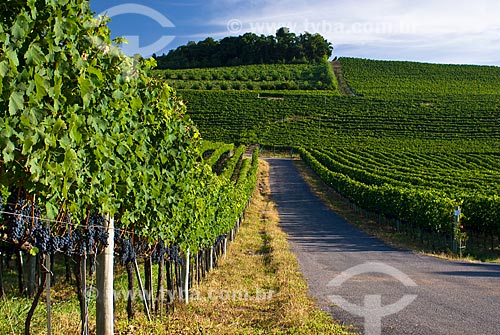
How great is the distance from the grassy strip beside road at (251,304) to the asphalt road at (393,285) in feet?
1.64

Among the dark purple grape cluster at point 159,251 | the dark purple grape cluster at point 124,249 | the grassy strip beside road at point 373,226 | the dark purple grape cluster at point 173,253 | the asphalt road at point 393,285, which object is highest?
the dark purple grape cluster at point 124,249

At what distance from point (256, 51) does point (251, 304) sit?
128m

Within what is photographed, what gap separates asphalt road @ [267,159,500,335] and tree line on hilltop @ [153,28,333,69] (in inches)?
4373

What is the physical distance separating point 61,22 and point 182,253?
316 inches

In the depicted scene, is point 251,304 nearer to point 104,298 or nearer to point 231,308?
point 231,308

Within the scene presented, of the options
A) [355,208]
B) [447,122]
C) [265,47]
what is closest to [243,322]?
[355,208]

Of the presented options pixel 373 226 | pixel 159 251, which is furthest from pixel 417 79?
pixel 159 251

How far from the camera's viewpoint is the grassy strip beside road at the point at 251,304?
Result: 307 inches

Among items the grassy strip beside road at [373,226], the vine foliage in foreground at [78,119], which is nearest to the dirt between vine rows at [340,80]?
the grassy strip beside road at [373,226]

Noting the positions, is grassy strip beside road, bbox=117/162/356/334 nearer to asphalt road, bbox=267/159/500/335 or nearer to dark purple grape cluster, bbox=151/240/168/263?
asphalt road, bbox=267/159/500/335

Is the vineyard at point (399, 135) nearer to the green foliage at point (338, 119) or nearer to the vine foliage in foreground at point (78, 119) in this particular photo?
the green foliage at point (338, 119)

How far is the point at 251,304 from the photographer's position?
10.1m

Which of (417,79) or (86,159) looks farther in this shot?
(417,79)

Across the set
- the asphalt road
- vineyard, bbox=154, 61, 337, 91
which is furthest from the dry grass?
vineyard, bbox=154, 61, 337, 91
